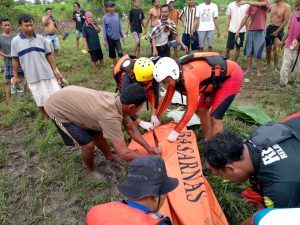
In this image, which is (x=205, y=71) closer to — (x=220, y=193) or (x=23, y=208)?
(x=220, y=193)

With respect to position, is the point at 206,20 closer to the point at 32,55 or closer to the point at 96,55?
the point at 96,55

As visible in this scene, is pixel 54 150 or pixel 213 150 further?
pixel 54 150

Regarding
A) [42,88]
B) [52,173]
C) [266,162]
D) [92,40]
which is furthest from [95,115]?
[92,40]

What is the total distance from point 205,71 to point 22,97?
4.00 meters

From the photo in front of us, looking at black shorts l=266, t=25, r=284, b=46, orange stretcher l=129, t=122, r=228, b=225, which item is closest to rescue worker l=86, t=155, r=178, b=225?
orange stretcher l=129, t=122, r=228, b=225

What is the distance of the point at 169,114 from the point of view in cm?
433

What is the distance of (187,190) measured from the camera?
265 cm

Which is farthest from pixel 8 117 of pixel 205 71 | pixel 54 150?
pixel 205 71

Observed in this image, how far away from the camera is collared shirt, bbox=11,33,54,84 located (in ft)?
13.6

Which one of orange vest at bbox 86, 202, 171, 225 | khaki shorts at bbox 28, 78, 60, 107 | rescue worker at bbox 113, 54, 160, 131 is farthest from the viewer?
khaki shorts at bbox 28, 78, 60, 107

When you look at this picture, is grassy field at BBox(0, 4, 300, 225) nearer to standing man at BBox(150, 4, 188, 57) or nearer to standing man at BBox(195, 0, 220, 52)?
standing man at BBox(150, 4, 188, 57)

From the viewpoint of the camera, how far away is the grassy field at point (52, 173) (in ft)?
9.70

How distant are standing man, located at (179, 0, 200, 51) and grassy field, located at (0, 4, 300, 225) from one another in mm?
2577

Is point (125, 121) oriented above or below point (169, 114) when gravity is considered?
above
